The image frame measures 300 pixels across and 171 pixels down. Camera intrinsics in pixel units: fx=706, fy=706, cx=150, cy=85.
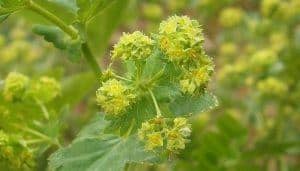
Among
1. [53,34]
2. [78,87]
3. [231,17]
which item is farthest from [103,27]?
[231,17]

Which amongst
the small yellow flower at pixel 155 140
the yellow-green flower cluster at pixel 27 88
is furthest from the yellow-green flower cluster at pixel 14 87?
the small yellow flower at pixel 155 140

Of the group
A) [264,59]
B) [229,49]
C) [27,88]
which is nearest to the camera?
[27,88]

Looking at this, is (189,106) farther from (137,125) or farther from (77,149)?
(77,149)

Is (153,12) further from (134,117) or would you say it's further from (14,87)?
(134,117)

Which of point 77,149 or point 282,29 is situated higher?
point 282,29

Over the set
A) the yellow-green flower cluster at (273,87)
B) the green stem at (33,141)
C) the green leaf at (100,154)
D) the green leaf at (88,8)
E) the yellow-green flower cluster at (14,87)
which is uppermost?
the yellow-green flower cluster at (273,87)

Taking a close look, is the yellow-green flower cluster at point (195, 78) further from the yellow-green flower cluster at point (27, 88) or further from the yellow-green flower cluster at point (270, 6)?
the yellow-green flower cluster at point (270, 6)

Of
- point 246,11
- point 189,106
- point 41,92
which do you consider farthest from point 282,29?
point 189,106
